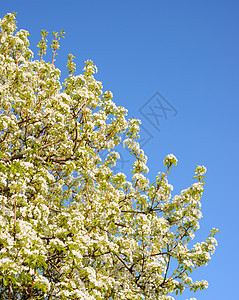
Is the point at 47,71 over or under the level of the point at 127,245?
over

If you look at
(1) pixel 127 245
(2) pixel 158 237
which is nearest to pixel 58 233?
(1) pixel 127 245

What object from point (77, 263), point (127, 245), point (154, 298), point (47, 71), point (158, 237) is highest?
point (47, 71)

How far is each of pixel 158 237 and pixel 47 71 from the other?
693cm

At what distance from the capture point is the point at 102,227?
367 inches

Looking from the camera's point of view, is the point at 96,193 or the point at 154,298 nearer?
the point at 154,298

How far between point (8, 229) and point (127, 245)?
389cm

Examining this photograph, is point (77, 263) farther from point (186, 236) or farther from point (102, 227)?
point (186, 236)

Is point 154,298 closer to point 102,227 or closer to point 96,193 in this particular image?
point 102,227

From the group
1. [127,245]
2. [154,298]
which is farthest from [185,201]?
[154,298]

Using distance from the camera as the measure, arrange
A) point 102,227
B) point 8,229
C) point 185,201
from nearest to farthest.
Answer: point 8,229 → point 102,227 → point 185,201

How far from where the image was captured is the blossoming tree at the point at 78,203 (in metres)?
7.87

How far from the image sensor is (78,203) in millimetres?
10133

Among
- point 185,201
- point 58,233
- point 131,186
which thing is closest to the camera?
point 58,233

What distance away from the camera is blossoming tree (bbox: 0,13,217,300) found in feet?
25.8
